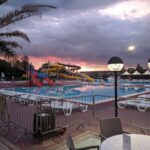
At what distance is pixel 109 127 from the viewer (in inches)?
151

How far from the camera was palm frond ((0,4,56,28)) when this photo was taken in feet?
16.4

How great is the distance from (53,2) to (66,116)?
183 inches

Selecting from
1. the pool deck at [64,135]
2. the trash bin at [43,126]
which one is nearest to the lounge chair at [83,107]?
the pool deck at [64,135]

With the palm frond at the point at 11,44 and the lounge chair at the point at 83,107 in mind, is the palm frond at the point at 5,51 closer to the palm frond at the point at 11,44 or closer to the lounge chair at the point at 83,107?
the palm frond at the point at 11,44

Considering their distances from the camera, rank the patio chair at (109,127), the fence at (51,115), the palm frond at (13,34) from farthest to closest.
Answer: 1. the palm frond at (13,34)
2. the fence at (51,115)
3. the patio chair at (109,127)

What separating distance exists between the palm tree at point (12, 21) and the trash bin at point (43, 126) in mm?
1939

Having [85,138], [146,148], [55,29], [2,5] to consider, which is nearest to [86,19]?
[55,29]

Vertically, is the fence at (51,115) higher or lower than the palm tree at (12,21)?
lower

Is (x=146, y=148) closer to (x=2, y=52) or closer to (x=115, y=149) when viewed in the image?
(x=115, y=149)

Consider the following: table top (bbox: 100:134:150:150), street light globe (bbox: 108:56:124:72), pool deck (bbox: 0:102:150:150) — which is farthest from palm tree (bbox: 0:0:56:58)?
table top (bbox: 100:134:150:150)

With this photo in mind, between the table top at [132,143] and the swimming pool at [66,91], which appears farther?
the swimming pool at [66,91]

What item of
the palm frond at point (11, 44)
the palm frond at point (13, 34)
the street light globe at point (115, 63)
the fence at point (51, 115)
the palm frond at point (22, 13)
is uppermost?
the palm frond at point (22, 13)

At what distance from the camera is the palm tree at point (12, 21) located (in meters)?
5.00

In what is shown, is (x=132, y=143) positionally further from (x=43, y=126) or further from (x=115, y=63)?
(x=43, y=126)
